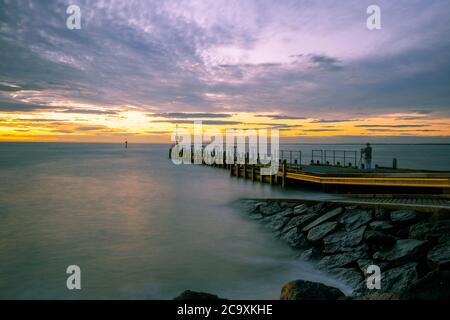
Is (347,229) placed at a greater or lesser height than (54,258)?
greater

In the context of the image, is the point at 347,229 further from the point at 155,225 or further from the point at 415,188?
the point at 155,225

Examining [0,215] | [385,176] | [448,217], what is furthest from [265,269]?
[0,215]

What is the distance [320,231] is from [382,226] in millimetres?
2097

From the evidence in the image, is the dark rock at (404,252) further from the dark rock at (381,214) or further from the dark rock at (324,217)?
the dark rock at (324,217)

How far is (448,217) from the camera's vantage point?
10.6 meters

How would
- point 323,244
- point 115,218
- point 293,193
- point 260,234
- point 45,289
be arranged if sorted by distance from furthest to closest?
1. point 293,193
2. point 115,218
3. point 260,234
4. point 323,244
5. point 45,289

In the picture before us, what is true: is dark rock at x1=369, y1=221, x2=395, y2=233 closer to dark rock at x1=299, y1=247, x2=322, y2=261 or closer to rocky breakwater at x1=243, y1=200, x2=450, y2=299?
rocky breakwater at x1=243, y1=200, x2=450, y2=299

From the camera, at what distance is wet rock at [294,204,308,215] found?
14436 millimetres

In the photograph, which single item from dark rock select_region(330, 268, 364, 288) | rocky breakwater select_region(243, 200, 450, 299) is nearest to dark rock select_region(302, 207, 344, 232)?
rocky breakwater select_region(243, 200, 450, 299)

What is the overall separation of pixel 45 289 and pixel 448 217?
12650 millimetres

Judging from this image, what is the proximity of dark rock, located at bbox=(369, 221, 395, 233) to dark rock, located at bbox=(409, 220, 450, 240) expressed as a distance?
64 cm

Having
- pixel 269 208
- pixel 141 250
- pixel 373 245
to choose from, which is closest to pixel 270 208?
pixel 269 208

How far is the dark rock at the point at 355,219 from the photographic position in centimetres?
1175

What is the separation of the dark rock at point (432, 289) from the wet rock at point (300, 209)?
8.62 m
